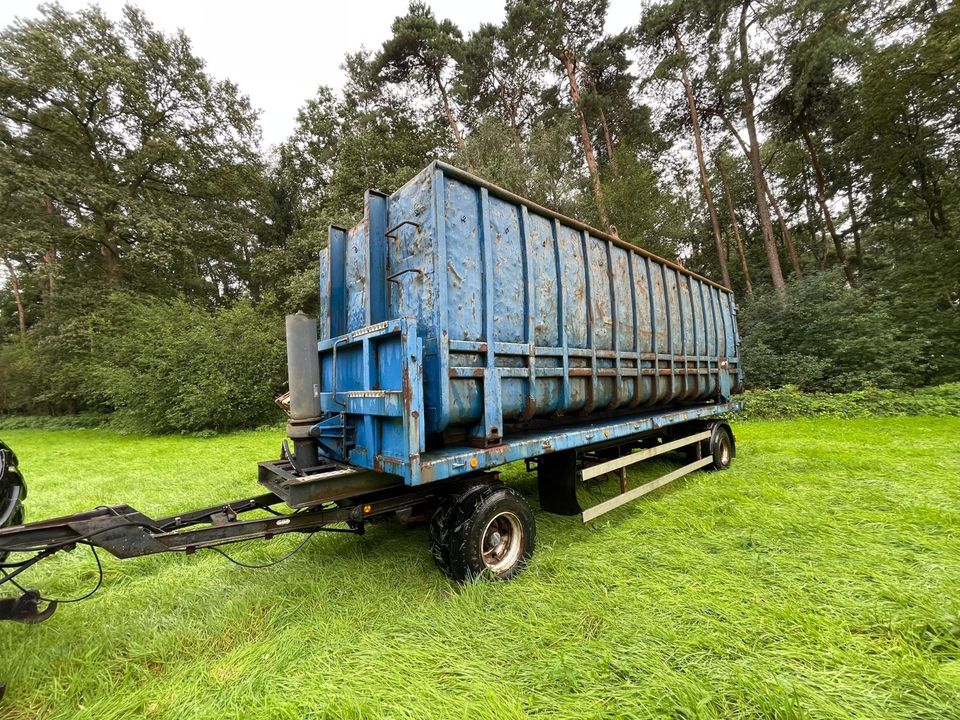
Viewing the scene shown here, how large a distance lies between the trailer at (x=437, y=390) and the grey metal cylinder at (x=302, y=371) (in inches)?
0.6

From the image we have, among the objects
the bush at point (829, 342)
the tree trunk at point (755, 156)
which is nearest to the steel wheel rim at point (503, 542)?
the bush at point (829, 342)

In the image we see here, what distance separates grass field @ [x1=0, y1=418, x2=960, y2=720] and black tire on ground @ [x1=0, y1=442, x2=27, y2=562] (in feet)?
2.57

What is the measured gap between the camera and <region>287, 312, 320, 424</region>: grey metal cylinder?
3.26m

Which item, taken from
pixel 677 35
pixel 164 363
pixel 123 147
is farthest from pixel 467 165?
pixel 123 147

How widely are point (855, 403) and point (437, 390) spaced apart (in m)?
13.0

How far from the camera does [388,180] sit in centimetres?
1648

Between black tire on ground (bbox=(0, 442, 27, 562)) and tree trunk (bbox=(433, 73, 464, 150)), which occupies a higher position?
tree trunk (bbox=(433, 73, 464, 150))

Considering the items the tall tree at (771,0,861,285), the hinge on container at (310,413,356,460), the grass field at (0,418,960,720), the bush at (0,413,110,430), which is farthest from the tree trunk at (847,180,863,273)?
the bush at (0,413,110,430)

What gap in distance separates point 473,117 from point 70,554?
1974cm

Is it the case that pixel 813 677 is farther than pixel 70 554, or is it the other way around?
pixel 70 554

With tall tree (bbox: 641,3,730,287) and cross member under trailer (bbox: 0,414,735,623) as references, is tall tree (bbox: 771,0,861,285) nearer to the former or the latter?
tall tree (bbox: 641,3,730,287)

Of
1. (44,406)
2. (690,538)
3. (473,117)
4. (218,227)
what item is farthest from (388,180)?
(44,406)

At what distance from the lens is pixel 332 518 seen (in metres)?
2.82

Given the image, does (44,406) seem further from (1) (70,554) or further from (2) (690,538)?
(2) (690,538)
